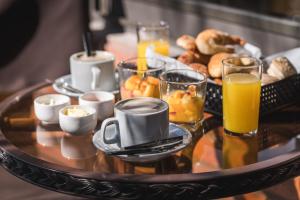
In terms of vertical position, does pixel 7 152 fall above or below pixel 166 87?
below

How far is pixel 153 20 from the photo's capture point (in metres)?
3.79

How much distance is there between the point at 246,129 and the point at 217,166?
0.18m

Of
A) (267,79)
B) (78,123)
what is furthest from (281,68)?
(78,123)

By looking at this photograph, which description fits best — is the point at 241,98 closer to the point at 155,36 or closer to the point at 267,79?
the point at 267,79

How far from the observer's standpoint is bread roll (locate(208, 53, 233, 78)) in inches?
58.9

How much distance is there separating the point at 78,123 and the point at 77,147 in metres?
0.05

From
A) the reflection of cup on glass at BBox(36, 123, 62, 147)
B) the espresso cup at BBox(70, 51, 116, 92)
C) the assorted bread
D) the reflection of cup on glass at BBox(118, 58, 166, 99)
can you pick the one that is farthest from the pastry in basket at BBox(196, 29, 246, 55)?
the reflection of cup on glass at BBox(36, 123, 62, 147)

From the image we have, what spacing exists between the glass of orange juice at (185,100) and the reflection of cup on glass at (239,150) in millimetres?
86

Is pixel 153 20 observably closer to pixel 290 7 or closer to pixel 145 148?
pixel 290 7

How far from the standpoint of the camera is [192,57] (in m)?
1.59

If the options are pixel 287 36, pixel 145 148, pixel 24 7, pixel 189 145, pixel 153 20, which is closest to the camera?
pixel 145 148

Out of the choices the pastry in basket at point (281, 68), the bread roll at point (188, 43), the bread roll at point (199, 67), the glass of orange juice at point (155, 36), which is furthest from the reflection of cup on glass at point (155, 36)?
the pastry in basket at point (281, 68)

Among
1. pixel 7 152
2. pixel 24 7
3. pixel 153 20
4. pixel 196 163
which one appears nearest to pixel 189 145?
pixel 196 163

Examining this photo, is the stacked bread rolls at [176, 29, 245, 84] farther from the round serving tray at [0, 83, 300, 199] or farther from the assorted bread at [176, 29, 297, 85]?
the round serving tray at [0, 83, 300, 199]
